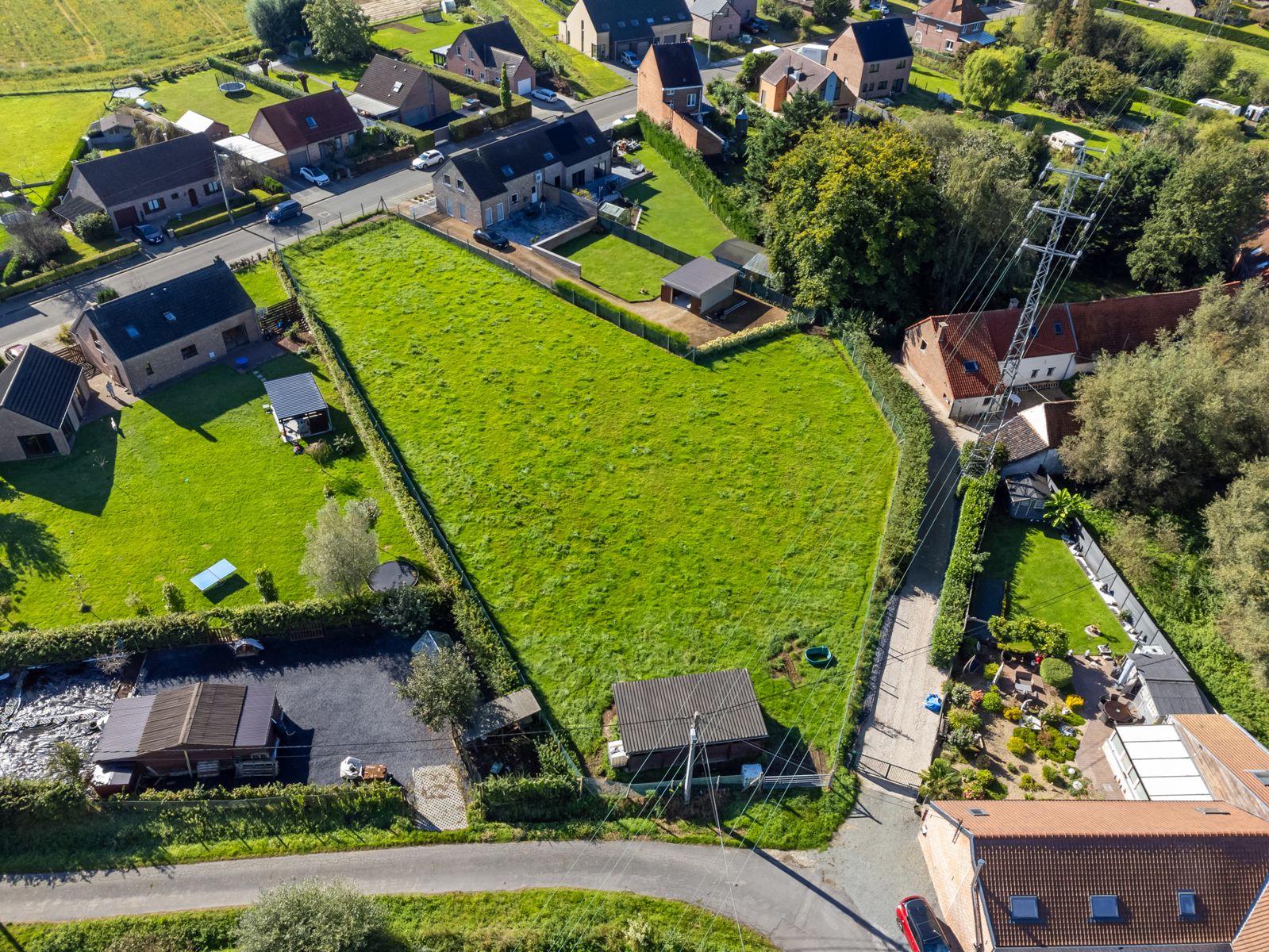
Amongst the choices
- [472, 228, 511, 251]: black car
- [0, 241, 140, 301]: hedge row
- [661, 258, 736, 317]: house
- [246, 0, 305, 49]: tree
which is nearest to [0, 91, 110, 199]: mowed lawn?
[0, 241, 140, 301]: hedge row

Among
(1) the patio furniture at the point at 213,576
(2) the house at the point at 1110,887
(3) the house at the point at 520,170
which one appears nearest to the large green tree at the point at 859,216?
(3) the house at the point at 520,170

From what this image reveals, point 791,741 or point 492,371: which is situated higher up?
point 492,371

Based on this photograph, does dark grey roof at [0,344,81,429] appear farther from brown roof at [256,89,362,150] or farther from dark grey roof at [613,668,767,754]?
dark grey roof at [613,668,767,754]

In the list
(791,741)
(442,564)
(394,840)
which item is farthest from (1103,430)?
(394,840)

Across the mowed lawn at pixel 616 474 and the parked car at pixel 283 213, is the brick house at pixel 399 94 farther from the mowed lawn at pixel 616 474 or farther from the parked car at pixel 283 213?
the mowed lawn at pixel 616 474

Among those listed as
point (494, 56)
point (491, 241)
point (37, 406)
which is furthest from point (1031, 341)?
point (494, 56)

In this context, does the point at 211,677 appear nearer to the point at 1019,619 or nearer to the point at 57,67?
the point at 1019,619

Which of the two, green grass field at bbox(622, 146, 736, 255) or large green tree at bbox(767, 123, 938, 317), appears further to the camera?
green grass field at bbox(622, 146, 736, 255)
